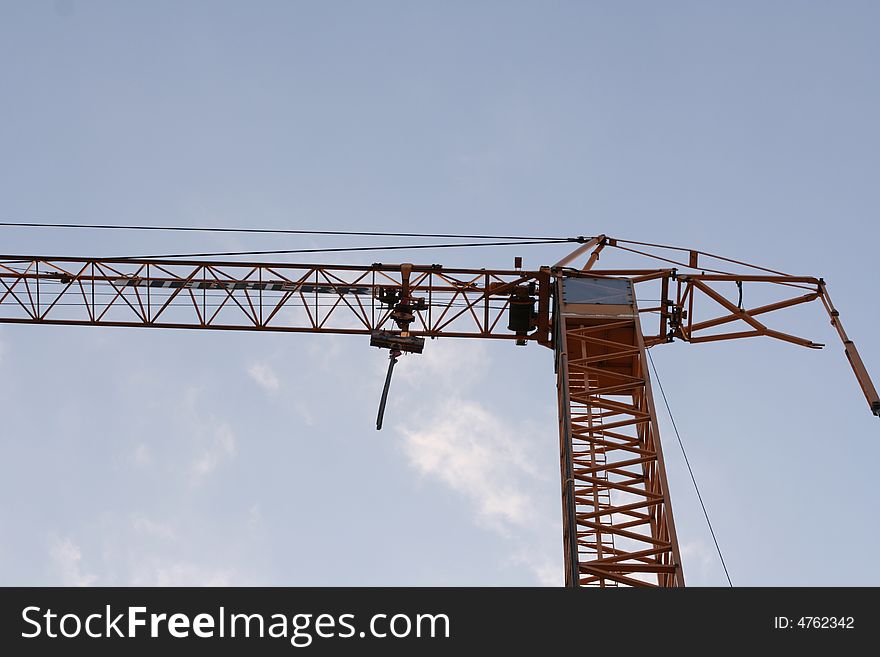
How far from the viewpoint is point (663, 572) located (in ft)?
73.2

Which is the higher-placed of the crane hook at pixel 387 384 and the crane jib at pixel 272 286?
the crane jib at pixel 272 286

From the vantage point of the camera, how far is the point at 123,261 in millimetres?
33156

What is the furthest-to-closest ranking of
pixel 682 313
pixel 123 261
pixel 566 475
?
pixel 123 261, pixel 682 313, pixel 566 475

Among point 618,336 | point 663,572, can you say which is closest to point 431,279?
point 618,336

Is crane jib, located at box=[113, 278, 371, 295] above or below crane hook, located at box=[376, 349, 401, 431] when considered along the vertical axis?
above

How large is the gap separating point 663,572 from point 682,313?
9701 millimetres

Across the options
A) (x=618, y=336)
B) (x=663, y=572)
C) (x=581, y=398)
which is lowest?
(x=663, y=572)

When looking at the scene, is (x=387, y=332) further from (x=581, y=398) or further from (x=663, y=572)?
(x=663, y=572)

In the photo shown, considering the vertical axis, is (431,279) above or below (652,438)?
above
